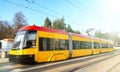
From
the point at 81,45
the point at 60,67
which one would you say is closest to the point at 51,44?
A: the point at 60,67

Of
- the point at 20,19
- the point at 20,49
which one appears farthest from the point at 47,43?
the point at 20,19

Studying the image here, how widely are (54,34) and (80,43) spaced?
810cm

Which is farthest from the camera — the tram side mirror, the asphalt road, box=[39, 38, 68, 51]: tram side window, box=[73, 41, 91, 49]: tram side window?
box=[73, 41, 91, 49]: tram side window

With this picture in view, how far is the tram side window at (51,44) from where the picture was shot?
59.5ft

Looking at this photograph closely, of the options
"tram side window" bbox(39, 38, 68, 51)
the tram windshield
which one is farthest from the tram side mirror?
"tram side window" bbox(39, 38, 68, 51)

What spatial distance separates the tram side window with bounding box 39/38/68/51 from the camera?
1814cm

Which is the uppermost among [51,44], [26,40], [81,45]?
[26,40]

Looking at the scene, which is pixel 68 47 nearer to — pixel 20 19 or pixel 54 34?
pixel 54 34

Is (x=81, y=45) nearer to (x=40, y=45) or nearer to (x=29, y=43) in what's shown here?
(x=40, y=45)

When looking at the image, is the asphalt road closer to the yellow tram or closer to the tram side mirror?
the yellow tram

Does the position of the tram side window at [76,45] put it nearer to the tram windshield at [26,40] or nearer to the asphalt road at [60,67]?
the asphalt road at [60,67]

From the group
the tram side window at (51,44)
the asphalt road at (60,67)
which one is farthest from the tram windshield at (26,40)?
the asphalt road at (60,67)

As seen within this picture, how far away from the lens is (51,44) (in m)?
19.6

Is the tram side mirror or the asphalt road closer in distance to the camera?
the asphalt road
